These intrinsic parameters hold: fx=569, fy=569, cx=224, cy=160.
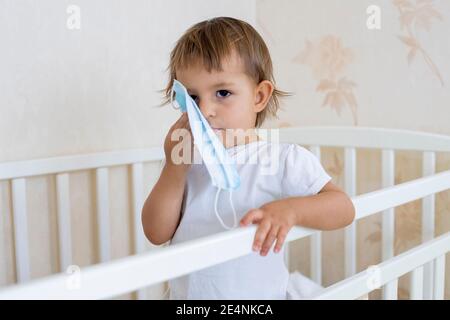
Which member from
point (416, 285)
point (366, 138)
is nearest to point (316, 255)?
point (366, 138)

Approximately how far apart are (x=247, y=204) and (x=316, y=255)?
2.00ft

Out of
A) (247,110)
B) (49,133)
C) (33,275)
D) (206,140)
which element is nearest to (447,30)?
(247,110)

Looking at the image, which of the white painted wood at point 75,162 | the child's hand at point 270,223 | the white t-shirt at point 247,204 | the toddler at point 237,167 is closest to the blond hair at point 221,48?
the toddler at point 237,167

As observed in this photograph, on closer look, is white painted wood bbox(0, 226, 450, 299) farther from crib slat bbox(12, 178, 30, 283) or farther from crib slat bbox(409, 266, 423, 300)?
crib slat bbox(12, 178, 30, 283)

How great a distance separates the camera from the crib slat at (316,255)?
134 centimetres

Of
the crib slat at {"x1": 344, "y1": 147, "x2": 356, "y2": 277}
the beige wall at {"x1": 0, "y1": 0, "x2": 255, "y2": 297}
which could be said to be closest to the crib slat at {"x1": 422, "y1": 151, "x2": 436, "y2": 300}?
the crib slat at {"x1": 344, "y1": 147, "x2": 356, "y2": 277}

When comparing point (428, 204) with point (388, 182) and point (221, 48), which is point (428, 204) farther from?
point (221, 48)

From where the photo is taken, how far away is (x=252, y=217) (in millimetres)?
614

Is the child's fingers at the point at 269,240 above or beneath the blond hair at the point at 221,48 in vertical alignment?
beneath

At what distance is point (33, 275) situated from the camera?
1.08 m

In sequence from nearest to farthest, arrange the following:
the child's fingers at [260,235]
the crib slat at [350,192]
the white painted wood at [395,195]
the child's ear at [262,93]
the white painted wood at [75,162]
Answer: the child's fingers at [260,235] → the white painted wood at [395,195] → the child's ear at [262,93] → the white painted wood at [75,162] → the crib slat at [350,192]

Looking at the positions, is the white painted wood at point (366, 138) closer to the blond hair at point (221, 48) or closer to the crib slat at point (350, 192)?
the crib slat at point (350, 192)

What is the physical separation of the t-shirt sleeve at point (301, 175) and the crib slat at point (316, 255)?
57 cm

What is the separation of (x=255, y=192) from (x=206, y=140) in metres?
0.14
